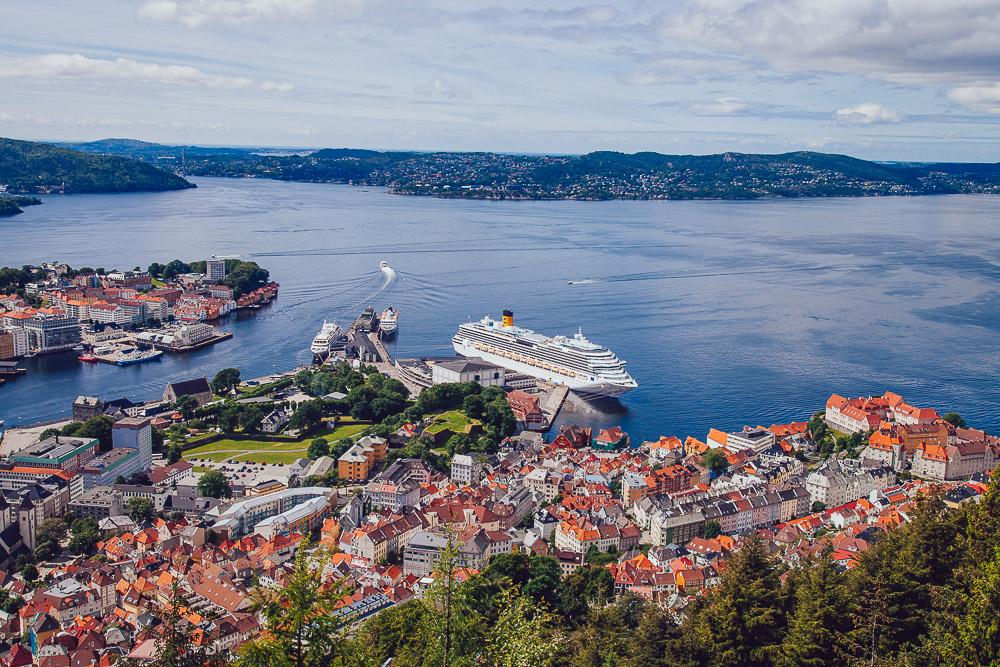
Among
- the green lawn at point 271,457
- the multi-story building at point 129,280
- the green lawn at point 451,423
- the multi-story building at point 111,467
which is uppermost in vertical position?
the multi-story building at point 129,280

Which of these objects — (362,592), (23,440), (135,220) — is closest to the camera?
(362,592)

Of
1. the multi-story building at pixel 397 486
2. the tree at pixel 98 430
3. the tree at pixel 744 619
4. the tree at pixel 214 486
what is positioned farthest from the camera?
the tree at pixel 98 430

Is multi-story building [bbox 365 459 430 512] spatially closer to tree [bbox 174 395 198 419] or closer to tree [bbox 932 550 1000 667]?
tree [bbox 174 395 198 419]

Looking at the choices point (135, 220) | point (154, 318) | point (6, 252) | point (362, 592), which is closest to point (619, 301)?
point (154, 318)

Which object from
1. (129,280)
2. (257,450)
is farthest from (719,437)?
(129,280)

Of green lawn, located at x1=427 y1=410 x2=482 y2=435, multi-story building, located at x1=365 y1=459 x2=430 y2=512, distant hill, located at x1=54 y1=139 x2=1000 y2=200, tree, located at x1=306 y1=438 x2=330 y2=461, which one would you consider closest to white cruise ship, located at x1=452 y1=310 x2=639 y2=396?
green lawn, located at x1=427 y1=410 x2=482 y2=435

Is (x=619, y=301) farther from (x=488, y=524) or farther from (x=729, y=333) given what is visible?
(x=488, y=524)

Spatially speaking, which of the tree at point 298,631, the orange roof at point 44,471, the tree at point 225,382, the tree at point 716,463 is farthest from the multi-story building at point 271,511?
the tree at point 298,631

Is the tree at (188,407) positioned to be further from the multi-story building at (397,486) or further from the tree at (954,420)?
the tree at (954,420)
